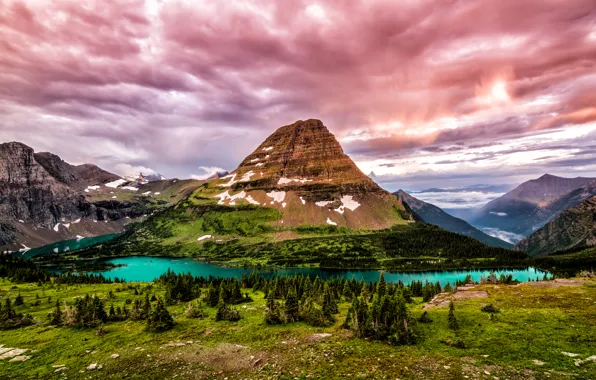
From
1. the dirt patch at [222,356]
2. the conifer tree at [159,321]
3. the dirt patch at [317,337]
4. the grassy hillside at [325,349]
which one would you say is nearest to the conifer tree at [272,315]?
the grassy hillside at [325,349]

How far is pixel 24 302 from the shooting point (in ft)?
273

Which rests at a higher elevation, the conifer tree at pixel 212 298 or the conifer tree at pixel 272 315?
the conifer tree at pixel 272 315

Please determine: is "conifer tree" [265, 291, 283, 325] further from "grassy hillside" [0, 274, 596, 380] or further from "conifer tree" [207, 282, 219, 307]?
"conifer tree" [207, 282, 219, 307]

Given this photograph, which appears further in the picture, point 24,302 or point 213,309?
point 24,302

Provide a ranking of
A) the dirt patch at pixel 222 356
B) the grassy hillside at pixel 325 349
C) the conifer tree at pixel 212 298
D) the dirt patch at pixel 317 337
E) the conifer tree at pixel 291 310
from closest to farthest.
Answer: the grassy hillside at pixel 325 349, the dirt patch at pixel 222 356, the dirt patch at pixel 317 337, the conifer tree at pixel 291 310, the conifer tree at pixel 212 298

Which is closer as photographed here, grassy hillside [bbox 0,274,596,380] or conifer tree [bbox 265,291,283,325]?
grassy hillside [bbox 0,274,596,380]

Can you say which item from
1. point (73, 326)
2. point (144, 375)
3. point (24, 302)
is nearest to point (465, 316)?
point (144, 375)

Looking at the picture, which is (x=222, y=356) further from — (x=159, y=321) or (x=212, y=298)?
(x=212, y=298)

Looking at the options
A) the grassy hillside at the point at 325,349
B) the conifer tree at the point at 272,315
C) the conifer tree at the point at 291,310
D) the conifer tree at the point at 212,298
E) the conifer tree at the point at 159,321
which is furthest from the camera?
the conifer tree at the point at 212,298

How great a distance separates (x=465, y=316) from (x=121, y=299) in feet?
292

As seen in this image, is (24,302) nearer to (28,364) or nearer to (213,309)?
(213,309)

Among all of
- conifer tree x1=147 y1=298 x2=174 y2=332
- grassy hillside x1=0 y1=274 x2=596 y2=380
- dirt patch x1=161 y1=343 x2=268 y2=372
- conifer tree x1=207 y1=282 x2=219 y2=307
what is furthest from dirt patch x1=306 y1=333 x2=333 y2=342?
conifer tree x1=207 y1=282 x2=219 y2=307

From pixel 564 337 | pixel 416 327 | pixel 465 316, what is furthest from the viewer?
pixel 465 316

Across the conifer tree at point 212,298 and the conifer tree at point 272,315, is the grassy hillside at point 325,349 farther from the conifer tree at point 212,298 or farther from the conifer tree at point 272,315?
the conifer tree at point 212,298
